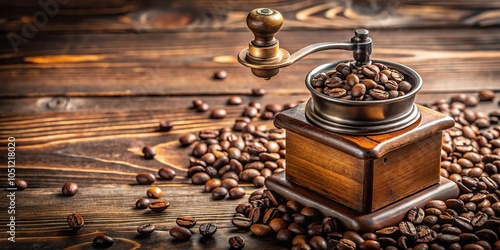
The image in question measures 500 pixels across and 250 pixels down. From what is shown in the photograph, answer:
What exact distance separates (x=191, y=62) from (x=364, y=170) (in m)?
1.38

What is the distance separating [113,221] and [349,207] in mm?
581

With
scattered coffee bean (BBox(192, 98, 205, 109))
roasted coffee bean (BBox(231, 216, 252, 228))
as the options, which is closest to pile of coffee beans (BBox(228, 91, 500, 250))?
roasted coffee bean (BBox(231, 216, 252, 228))

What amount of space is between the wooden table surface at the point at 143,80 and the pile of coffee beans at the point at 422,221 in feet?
0.17

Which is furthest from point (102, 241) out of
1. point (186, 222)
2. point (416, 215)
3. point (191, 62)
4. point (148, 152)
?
point (191, 62)

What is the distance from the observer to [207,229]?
2033 mm

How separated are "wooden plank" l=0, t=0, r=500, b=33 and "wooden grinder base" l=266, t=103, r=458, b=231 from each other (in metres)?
1.44

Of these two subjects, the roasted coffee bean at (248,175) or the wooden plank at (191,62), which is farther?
the wooden plank at (191,62)

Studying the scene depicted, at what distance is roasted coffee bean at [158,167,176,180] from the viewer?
2.34 meters

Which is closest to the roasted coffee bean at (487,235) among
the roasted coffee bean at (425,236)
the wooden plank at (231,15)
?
the roasted coffee bean at (425,236)

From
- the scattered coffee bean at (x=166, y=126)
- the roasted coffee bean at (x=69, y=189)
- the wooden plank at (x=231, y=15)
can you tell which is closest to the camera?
the roasted coffee bean at (x=69, y=189)

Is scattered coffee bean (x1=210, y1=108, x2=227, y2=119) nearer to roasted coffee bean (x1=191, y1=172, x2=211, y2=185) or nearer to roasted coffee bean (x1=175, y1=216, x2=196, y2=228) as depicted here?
roasted coffee bean (x1=191, y1=172, x2=211, y2=185)

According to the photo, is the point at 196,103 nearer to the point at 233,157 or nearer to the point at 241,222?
A: the point at 233,157

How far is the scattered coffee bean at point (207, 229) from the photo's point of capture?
6.63 ft
